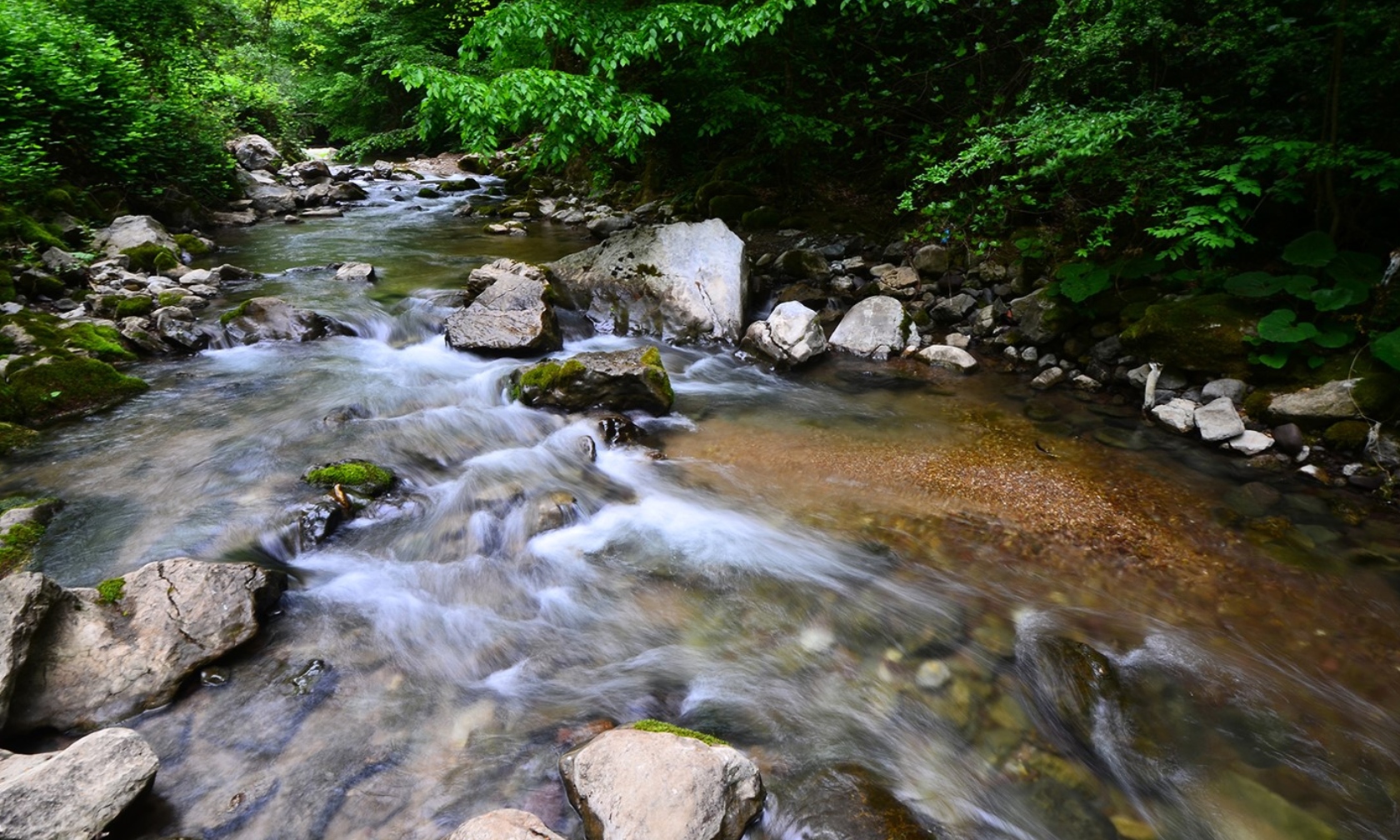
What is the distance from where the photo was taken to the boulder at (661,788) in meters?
2.34

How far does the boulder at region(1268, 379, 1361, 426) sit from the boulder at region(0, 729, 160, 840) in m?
7.41

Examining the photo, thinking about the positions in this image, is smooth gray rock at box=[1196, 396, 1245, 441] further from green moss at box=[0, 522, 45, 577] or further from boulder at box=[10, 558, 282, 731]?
green moss at box=[0, 522, 45, 577]

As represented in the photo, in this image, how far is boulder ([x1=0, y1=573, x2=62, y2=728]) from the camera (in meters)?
2.68

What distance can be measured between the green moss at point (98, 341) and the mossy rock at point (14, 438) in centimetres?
156

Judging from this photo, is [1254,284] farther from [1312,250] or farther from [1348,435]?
[1348,435]

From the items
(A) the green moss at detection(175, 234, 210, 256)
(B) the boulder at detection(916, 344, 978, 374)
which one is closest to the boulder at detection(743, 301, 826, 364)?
(B) the boulder at detection(916, 344, 978, 374)

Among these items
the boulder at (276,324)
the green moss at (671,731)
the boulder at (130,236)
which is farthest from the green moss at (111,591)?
the boulder at (130,236)

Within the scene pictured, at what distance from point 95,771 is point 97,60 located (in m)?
13.3

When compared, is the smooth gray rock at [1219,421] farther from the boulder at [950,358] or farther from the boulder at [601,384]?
the boulder at [601,384]

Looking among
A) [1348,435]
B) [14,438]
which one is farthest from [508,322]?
[1348,435]

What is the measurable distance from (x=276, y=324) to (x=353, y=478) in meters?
4.18

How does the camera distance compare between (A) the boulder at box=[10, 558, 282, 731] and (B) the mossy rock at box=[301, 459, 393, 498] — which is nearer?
(A) the boulder at box=[10, 558, 282, 731]

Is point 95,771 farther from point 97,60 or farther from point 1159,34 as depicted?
point 97,60

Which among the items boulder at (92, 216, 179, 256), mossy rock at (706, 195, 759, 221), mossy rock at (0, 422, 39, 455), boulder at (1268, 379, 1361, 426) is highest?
boulder at (92, 216, 179, 256)
